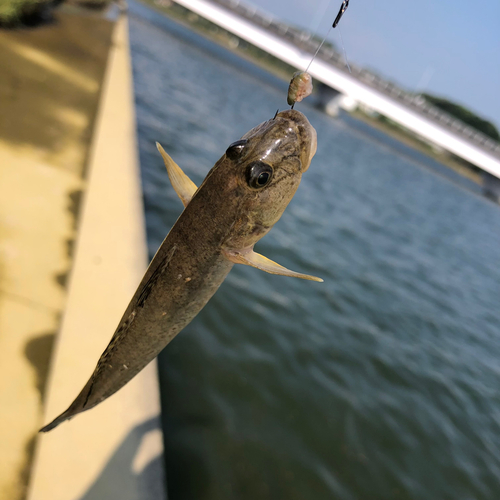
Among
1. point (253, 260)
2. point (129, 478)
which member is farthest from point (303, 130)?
point (129, 478)

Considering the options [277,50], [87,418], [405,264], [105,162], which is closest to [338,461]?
[87,418]

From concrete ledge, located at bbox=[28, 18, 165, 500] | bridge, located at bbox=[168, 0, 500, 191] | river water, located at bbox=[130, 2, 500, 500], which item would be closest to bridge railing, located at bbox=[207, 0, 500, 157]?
bridge, located at bbox=[168, 0, 500, 191]

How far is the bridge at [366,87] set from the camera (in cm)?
4681

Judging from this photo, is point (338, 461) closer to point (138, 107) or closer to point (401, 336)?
point (401, 336)

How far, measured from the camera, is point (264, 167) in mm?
1958

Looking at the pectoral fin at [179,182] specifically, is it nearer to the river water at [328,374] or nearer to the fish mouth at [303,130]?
the fish mouth at [303,130]

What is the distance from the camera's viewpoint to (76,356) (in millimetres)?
3799

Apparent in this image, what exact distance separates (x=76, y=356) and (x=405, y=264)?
12094 millimetres

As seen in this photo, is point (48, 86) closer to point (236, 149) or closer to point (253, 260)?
point (236, 149)

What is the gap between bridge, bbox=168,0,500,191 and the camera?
46.8 m

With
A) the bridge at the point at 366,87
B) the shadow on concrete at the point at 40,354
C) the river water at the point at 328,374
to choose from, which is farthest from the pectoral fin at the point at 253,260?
the bridge at the point at 366,87

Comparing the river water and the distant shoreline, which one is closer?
the river water

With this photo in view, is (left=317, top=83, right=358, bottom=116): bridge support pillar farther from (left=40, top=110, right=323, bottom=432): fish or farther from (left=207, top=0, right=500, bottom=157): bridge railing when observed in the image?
(left=40, top=110, right=323, bottom=432): fish

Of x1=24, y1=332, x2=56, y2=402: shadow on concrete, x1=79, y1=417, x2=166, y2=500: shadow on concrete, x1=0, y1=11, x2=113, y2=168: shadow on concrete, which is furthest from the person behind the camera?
x1=0, y1=11, x2=113, y2=168: shadow on concrete
